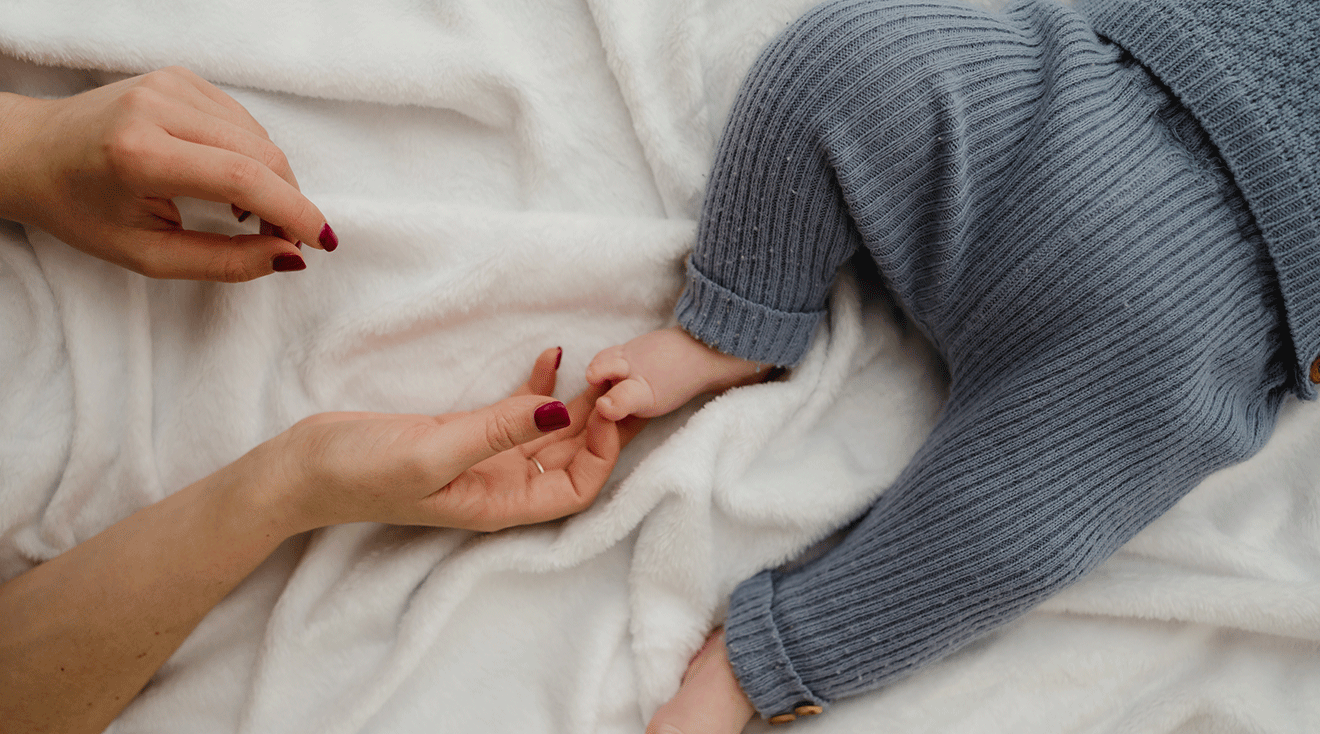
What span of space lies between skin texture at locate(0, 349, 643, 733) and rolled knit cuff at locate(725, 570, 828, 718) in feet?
0.85

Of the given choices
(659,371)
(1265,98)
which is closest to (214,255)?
(659,371)

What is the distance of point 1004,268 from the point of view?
2.61ft

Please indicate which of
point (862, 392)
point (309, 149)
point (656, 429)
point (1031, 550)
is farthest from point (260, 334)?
point (1031, 550)

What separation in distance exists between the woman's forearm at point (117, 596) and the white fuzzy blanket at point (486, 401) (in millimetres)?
78

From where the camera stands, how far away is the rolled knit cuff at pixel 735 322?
0.83 metres

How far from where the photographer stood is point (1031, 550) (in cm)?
77

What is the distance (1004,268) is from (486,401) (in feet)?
1.98

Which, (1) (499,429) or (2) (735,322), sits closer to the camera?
(1) (499,429)

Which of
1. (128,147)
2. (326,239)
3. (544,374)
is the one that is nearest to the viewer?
(128,147)

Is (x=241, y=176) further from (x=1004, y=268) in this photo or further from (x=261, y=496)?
(x=1004, y=268)

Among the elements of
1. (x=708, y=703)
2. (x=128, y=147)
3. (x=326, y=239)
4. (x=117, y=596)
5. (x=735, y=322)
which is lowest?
(x=708, y=703)

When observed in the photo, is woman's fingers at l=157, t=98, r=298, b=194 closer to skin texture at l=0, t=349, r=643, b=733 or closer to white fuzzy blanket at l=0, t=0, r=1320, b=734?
white fuzzy blanket at l=0, t=0, r=1320, b=734

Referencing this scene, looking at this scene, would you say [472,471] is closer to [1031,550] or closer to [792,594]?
[792,594]

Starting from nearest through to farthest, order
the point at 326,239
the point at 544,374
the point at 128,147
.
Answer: the point at 128,147, the point at 326,239, the point at 544,374
